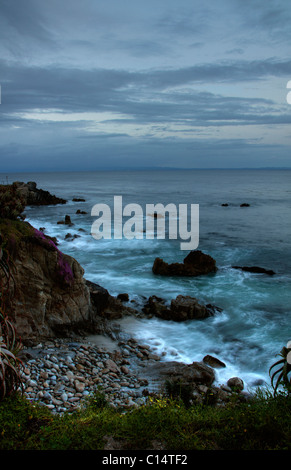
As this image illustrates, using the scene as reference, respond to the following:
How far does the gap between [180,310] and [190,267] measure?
6.56 m

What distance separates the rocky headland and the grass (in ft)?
6.55

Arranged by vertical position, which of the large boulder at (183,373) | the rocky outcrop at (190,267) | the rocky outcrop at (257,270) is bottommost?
the large boulder at (183,373)

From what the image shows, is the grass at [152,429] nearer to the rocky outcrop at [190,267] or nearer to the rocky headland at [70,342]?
the rocky headland at [70,342]

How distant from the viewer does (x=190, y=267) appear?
20.8m

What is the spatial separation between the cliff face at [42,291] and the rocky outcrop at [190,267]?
8.59m

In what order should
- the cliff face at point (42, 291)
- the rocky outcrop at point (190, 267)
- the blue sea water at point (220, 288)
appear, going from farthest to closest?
the rocky outcrop at point (190, 267) < the blue sea water at point (220, 288) < the cliff face at point (42, 291)

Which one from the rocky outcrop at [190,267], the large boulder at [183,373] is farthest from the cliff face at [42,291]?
the rocky outcrop at [190,267]

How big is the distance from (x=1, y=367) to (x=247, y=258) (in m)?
22.5

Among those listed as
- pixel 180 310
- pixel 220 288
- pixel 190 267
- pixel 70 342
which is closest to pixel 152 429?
pixel 70 342

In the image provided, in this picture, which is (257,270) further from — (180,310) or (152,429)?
(152,429)

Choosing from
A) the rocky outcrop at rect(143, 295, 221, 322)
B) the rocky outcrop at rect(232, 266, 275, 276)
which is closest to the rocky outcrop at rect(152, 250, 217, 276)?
the rocky outcrop at rect(232, 266, 275, 276)

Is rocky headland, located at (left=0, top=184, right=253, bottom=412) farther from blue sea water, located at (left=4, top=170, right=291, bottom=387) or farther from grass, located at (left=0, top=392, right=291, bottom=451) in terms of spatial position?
grass, located at (left=0, top=392, right=291, bottom=451)

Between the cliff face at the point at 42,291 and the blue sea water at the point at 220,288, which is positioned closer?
the cliff face at the point at 42,291

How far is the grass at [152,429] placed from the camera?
4758 millimetres
